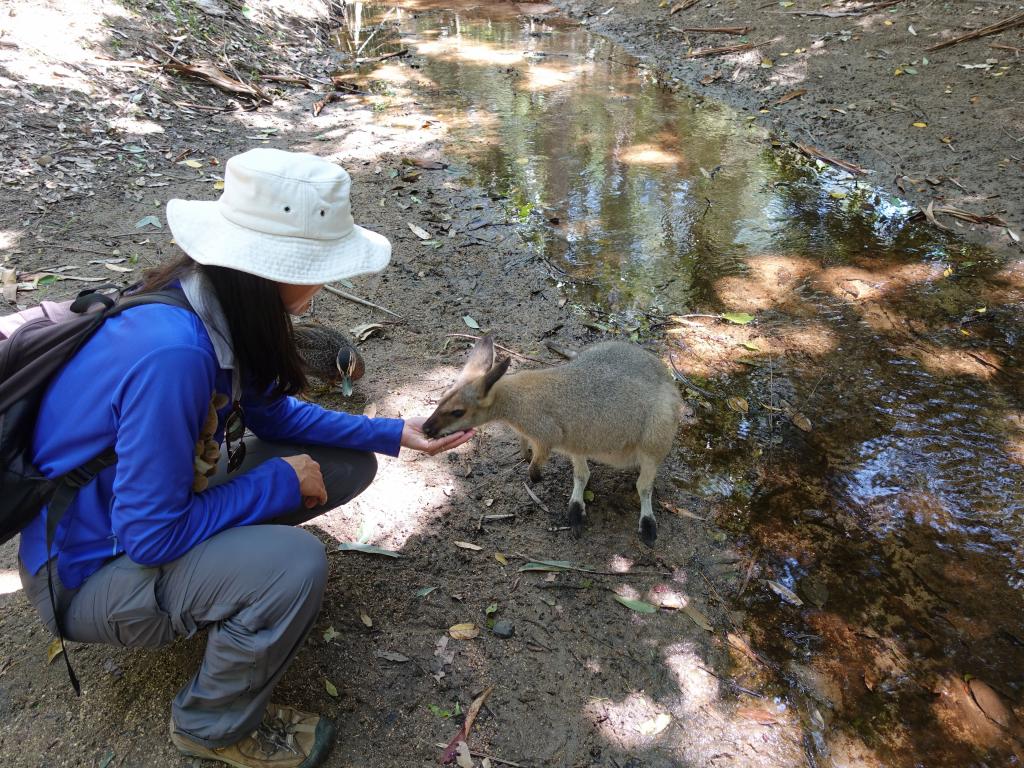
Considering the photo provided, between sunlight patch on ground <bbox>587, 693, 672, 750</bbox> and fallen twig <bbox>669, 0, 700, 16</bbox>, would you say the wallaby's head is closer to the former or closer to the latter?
sunlight patch on ground <bbox>587, 693, 672, 750</bbox>

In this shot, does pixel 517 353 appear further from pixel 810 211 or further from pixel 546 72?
pixel 546 72

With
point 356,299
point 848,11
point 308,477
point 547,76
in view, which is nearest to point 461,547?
point 308,477

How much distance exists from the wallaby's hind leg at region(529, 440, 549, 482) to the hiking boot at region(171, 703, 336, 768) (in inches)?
56.6

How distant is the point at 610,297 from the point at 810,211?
2.30 m

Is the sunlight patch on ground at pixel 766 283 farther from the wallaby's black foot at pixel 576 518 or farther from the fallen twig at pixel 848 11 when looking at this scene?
the fallen twig at pixel 848 11

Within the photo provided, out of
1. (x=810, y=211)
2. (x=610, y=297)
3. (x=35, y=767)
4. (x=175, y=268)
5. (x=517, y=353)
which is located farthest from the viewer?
(x=810, y=211)

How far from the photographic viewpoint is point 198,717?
1948 millimetres

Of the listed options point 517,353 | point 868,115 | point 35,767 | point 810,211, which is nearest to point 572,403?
point 517,353

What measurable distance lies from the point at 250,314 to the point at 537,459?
1674mm

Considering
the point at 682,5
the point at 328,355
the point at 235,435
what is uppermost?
the point at 682,5

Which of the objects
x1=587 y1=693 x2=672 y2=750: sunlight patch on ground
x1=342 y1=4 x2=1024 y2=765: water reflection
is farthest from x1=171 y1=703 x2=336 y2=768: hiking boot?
x1=342 y1=4 x2=1024 y2=765: water reflection

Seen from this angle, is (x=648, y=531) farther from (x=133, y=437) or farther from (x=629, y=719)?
(x=133, y=437)

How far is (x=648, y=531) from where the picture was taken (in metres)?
3.03

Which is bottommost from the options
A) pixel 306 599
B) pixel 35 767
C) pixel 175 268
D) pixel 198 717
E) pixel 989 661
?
pixel 989 661
